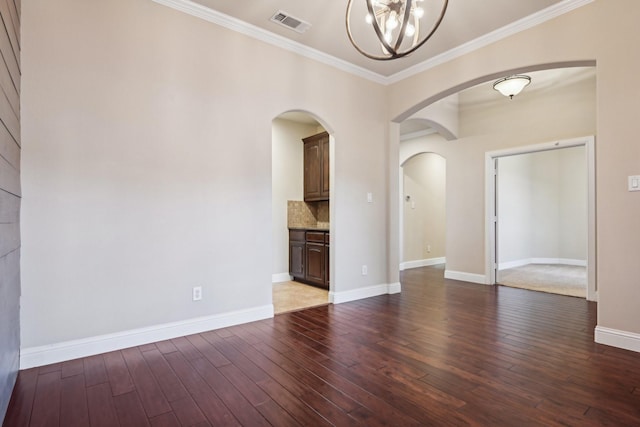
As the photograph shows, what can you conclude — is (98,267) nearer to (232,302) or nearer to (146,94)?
(232,302)

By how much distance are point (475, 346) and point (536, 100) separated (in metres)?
3.79

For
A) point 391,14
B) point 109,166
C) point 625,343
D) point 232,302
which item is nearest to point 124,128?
point 109,166

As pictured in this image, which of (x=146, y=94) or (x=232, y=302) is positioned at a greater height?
(x=146, y=94)

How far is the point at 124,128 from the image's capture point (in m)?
2.69

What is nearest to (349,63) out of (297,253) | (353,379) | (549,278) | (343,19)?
(343,19)

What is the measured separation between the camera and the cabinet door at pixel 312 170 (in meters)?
5.37

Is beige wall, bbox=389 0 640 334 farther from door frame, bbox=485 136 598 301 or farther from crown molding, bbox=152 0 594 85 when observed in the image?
door frame, bbox=485 136 598 301

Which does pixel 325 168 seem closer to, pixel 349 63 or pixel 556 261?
pixel 349 63

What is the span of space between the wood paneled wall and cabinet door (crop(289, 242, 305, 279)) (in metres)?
3.49

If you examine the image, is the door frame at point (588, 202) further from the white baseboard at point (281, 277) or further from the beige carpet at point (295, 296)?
the white baseboard at point (281, 277)

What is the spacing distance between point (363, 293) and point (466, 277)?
215cm

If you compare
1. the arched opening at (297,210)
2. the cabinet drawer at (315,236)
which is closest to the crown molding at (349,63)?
the arched opening at (297,210)

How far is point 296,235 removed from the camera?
539 centimetres

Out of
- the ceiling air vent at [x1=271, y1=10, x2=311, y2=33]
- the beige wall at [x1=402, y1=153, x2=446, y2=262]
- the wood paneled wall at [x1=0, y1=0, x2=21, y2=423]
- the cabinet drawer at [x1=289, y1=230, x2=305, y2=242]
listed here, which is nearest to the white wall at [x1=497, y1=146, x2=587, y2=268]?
the beige wall at [x1=402, y1=153, x2=446, y2=262]
